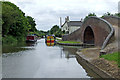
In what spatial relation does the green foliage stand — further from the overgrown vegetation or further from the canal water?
the canal water

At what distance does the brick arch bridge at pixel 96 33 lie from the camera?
1926cm

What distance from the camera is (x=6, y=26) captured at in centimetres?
3431

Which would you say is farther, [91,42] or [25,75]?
[91,42]

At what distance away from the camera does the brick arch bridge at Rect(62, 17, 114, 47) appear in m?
19.3

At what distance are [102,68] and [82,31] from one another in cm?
2600

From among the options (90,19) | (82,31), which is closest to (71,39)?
(82,31)

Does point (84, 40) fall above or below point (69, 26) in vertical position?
below

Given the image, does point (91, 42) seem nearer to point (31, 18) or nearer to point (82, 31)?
point (82, 31)

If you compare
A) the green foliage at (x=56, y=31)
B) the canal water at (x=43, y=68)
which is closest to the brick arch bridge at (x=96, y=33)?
the canal water at (x=43, y=68)

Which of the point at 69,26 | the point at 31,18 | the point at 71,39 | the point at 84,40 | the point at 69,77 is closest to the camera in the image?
the point at 69,77

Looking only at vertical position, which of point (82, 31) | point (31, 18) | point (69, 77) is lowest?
point (69, 77)

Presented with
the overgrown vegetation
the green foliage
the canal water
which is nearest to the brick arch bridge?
the canal water

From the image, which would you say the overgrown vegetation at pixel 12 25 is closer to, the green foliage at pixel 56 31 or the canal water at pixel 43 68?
the canal water at pixel 43 68

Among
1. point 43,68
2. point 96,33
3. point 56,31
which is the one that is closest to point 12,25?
point 96,33
